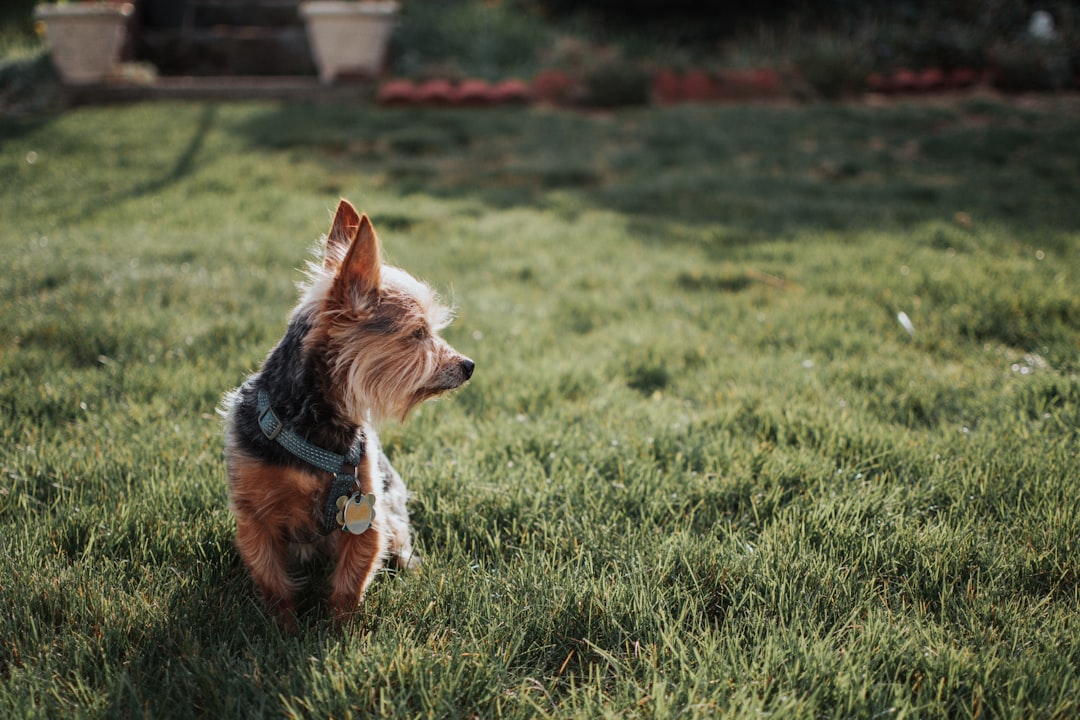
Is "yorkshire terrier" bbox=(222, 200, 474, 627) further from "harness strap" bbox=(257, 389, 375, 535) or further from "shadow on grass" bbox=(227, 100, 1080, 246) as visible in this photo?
"shadow on grass" bbox=(227, 100, 1080, 246)

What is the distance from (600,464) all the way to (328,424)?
131cm

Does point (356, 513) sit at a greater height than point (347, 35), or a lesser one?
lesser

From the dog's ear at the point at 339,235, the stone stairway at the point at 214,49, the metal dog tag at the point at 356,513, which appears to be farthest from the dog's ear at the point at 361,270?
the stone stairway at the point at 214,49

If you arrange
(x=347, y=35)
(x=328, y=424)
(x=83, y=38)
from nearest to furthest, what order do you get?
(x=328, y=424)
(x=83, y=38)
(x=347, y=35)

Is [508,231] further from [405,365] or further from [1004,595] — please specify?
[1004,595]

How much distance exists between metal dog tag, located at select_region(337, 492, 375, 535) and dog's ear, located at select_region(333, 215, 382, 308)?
2.03ft

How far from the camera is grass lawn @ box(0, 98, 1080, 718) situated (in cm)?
203

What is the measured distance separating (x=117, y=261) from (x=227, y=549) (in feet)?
13.1

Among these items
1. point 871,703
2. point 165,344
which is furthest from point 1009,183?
point 165,344

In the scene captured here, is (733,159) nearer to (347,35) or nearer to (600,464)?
(347,35)

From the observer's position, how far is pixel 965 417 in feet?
11.8

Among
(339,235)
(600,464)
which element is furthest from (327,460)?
(600,464)

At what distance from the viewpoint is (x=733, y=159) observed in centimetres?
974

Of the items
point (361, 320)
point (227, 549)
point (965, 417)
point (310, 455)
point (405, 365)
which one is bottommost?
point (227, 549)
